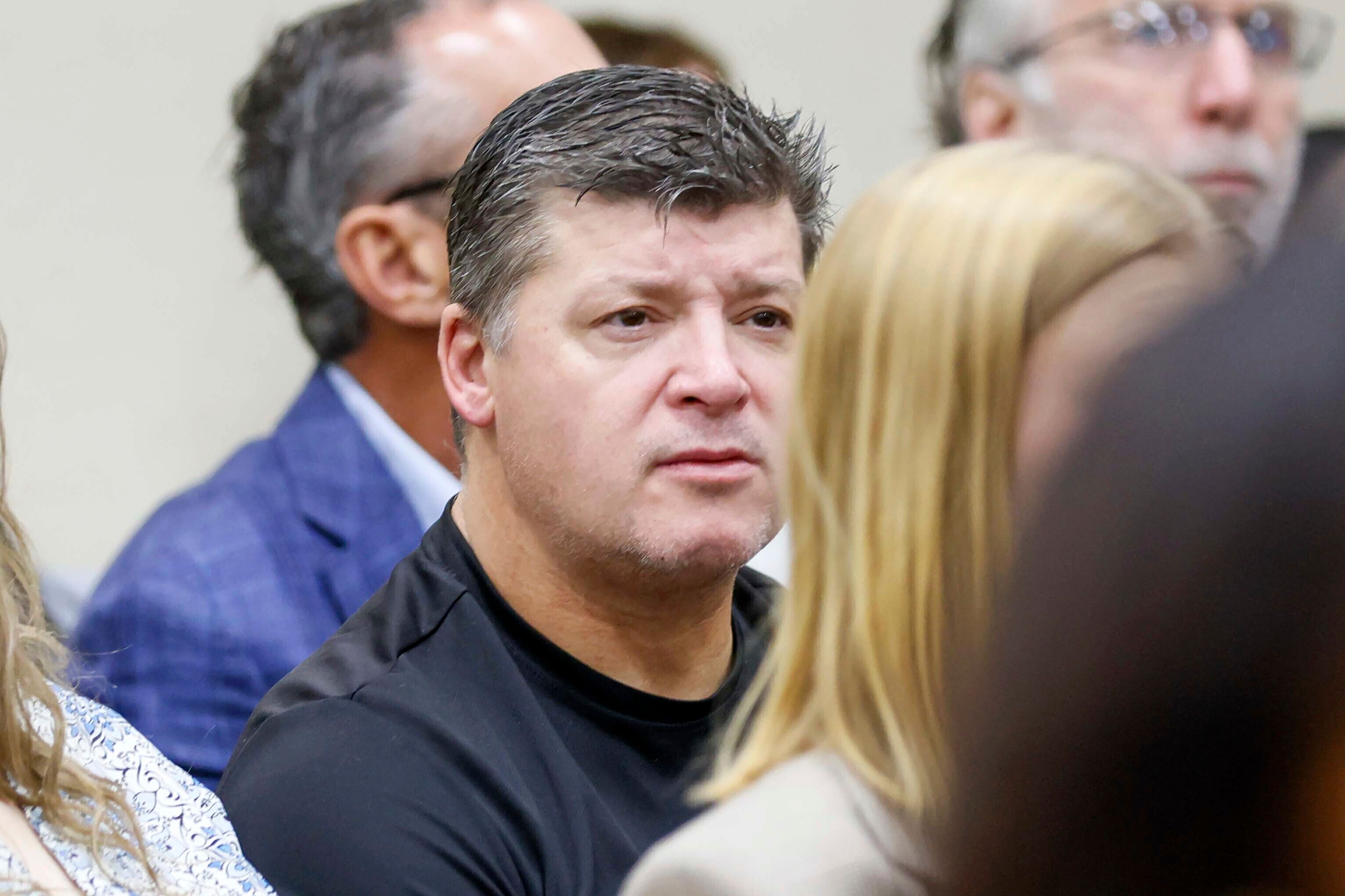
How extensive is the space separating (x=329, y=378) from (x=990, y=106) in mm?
1042

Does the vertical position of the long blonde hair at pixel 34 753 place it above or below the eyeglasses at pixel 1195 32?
below

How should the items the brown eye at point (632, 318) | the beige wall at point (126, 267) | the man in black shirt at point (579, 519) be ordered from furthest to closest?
the beige wall at point (126, 267)
the brown eye at point (632, 318)
the man in black shirt at point (579, 519)

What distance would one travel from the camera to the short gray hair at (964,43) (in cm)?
250

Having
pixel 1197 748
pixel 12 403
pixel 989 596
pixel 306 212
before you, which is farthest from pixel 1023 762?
pixel 12 403

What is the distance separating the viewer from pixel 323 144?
261cm

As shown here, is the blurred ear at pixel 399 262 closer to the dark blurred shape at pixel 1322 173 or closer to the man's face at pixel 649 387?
the man's face at pixel 649 387

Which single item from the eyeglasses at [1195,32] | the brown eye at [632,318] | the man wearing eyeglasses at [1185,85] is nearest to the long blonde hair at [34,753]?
the brown eye at [632,318]

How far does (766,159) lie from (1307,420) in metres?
1.12

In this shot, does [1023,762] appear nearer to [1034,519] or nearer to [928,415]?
[1034,519]

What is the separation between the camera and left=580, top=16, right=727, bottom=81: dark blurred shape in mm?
3139

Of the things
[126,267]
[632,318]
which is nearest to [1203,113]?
[632,318]

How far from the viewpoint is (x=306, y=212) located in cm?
265

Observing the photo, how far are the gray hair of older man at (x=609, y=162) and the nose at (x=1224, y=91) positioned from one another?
861 mm

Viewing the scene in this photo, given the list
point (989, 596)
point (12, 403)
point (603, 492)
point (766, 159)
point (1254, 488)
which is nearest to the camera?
point (1254, 488)
